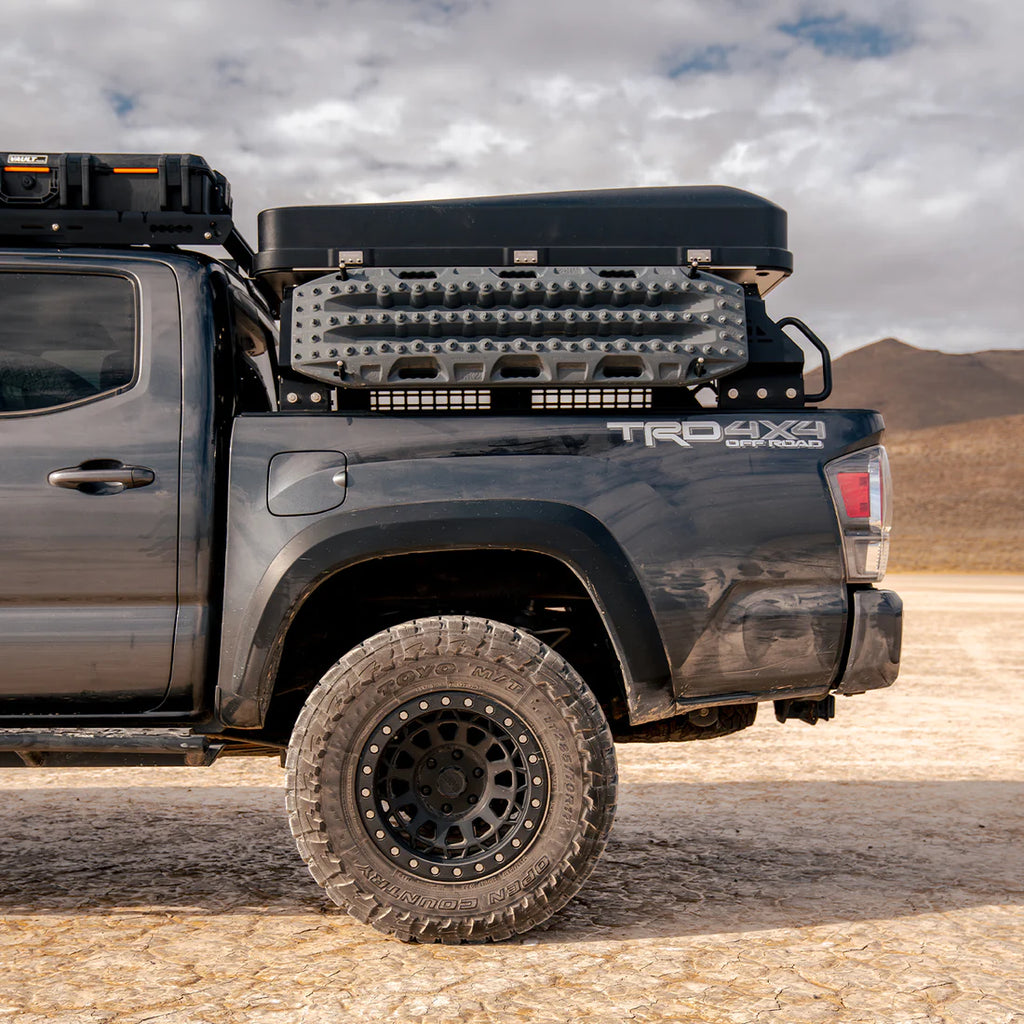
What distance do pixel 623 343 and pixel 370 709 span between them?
1.44 metres

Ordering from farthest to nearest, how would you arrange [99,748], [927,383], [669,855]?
[927,383]
[669,855]
[99,748]

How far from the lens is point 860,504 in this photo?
3.76 metres

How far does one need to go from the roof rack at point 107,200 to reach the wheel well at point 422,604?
1322 mm

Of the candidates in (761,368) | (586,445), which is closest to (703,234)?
(761,368)

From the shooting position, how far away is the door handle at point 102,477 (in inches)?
144

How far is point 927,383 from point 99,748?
182 m

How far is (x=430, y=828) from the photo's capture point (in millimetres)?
3691

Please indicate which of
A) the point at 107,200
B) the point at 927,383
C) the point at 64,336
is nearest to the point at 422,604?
the point at 64,336

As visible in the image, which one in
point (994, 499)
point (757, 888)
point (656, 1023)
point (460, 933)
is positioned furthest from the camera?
point (994, 499)

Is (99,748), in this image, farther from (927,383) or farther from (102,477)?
(927,383)

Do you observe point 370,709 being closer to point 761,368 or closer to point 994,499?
point 761,368

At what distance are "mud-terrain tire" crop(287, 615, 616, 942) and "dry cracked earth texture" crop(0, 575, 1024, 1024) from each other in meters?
0.16

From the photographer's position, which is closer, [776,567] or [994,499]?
[776,567]

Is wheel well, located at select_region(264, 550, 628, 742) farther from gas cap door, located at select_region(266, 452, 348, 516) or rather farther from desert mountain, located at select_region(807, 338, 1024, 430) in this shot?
desert mountain, located at select_region(807, 338, 1024, 430)
